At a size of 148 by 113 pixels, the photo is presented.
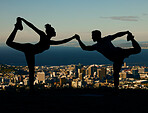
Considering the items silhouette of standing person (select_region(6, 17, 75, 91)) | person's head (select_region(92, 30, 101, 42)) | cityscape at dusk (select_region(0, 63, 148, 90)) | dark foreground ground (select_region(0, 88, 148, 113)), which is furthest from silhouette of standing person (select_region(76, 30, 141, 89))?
cityscape at dusk (select_region(0, 63, 148, 90))

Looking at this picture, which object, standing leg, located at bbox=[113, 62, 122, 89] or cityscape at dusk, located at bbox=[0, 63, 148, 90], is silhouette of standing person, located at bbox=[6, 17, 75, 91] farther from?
cityscape at dusk, located at bbox=[0, 63, 148, 90]

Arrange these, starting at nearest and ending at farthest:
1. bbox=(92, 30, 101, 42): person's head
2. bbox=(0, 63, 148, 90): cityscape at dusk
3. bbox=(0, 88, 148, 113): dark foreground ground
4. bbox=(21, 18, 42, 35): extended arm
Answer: bbox=(0, 88, 148, 113): dark foreground ground
bbox=(21, 18, 42, 35): extended arm
bbox=(92, 30, 101, 42): person's head
bbox=(0, 63, 148, 90): cityscape at dusk

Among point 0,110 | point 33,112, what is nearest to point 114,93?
point 33,112

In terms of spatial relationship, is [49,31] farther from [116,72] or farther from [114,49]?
[116,72]

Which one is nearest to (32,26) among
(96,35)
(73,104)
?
(96,35)

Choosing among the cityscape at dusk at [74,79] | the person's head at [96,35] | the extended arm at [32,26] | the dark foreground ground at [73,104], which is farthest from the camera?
the cityscape at dusk at [74,79]

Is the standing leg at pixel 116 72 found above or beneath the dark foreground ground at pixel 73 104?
above

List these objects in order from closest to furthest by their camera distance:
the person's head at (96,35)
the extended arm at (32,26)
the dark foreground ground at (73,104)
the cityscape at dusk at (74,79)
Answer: the dark foreground ground at (73,104)
the extended arm at (32,26)
the person's head at (96,35)
the cityscape at dusk at (74,79)

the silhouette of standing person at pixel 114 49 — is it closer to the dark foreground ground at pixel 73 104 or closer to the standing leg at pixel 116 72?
the standing leg at pixel 116 72

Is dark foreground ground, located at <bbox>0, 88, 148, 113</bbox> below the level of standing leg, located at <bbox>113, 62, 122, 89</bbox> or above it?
below

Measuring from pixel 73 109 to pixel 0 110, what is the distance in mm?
1122

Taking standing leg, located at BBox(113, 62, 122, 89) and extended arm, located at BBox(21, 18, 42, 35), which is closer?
extended arm, located at BBox(21, 18, 42, 35)

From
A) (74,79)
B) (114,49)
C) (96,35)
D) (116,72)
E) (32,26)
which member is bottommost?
(74,79)

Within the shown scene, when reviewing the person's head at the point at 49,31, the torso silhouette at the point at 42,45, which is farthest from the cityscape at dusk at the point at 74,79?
the person's head at the point at 49,31
